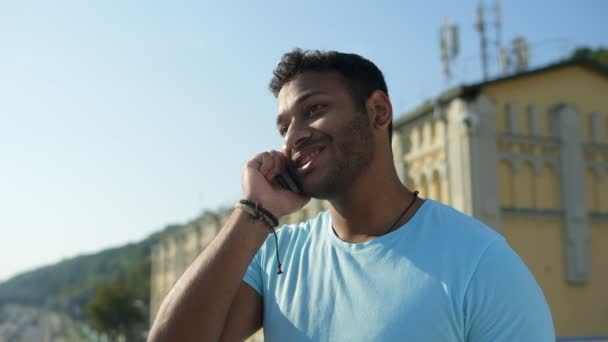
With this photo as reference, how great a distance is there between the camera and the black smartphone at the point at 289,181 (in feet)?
8.11

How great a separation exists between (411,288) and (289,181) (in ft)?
2.15

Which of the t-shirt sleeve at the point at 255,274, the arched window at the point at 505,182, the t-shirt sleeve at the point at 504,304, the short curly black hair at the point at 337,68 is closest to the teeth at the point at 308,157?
the short curly black hair at the point at 337,68

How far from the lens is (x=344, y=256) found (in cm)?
224

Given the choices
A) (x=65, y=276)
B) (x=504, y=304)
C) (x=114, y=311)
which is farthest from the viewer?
(x=65, y=276)

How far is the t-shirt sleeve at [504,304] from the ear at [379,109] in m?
0.64

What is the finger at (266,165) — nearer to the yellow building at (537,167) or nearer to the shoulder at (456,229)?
the shoulder at (456,229)

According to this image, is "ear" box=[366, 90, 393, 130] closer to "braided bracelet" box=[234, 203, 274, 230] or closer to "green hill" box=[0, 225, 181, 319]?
"braided bracelet" box=[234, 203, 274, 230]

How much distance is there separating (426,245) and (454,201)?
9.49 m

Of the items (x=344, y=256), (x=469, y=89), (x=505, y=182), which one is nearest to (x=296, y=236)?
(x=344, y=256)

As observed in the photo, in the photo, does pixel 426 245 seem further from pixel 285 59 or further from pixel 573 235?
pixel 573 235

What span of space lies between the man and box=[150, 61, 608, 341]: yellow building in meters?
9.03

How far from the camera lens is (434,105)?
460 inches

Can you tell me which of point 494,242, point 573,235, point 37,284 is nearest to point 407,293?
point 494,242

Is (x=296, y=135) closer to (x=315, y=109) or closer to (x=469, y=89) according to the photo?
(x=315, y=109)
